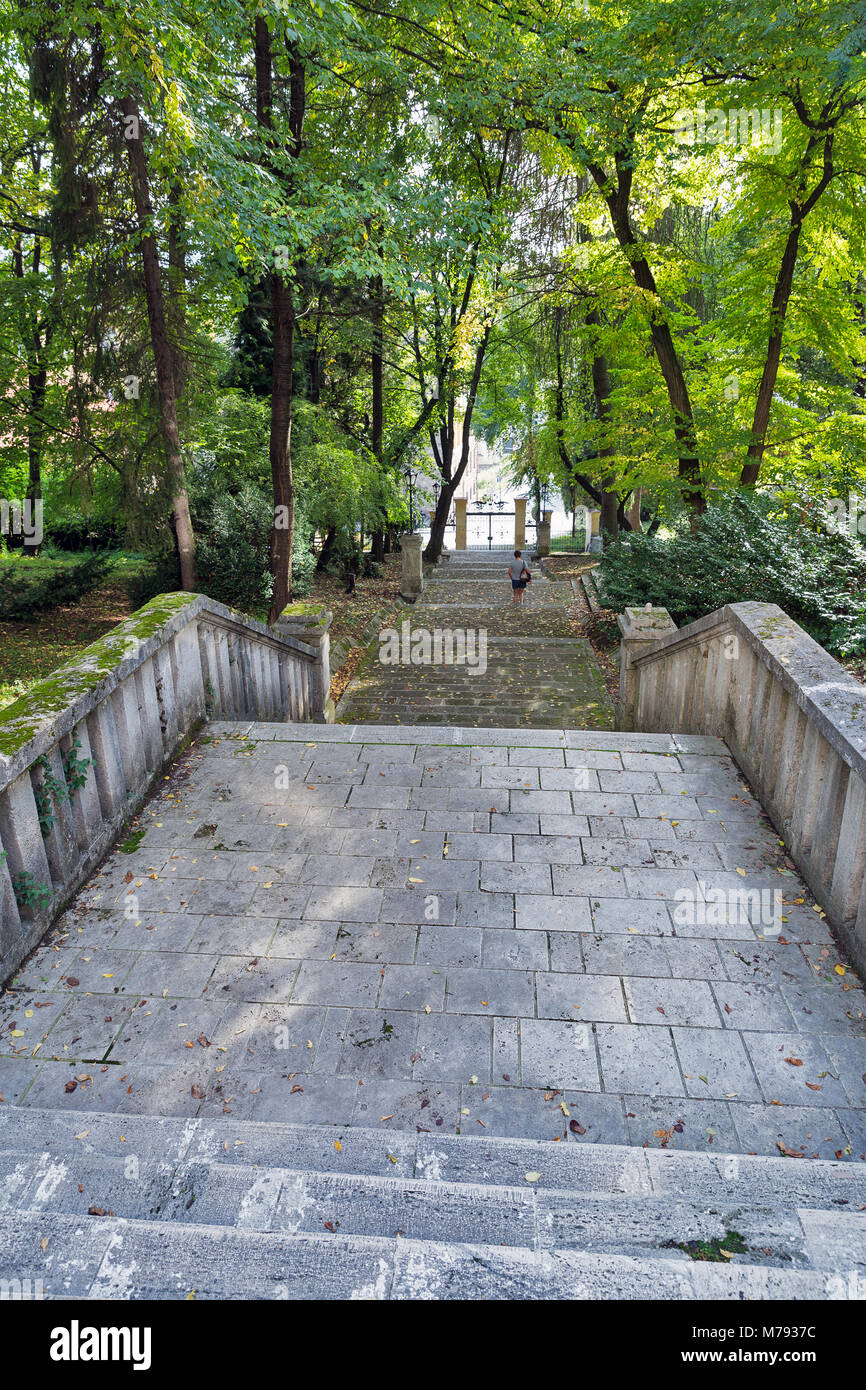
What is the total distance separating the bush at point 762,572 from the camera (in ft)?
23.2

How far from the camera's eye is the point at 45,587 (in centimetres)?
1355

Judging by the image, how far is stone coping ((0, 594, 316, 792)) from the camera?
335 centimetres

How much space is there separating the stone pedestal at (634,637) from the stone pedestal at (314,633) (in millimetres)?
3293

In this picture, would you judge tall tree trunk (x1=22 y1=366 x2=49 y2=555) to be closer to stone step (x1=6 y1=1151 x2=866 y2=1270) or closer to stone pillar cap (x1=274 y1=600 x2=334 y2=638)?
stone pillar cap (x1=274 y1=600 x2=334 y2=638)

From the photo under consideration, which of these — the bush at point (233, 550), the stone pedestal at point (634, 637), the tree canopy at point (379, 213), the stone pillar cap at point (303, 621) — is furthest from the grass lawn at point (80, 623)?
the stone pedestal at point (634, 637)

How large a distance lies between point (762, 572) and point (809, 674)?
14.3 feet

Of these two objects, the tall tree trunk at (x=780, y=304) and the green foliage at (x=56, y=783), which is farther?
the tall tree trunk at (x=780, y=304)

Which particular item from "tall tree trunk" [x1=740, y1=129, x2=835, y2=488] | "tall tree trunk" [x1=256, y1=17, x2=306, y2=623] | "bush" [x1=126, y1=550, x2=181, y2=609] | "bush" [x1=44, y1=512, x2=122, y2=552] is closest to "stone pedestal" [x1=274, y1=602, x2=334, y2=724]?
"tall tree trunk" [x1=256, y1=17, x2=306, y2=623]

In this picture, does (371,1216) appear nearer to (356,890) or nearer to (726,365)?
(356,890)

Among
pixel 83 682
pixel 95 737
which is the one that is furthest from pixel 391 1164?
pixel 83 682

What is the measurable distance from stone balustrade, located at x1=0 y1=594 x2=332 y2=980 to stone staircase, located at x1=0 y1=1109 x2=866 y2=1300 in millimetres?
1182

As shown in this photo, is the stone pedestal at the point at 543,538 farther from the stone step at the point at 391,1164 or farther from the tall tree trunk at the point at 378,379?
the stone step at the point at 391,1164
